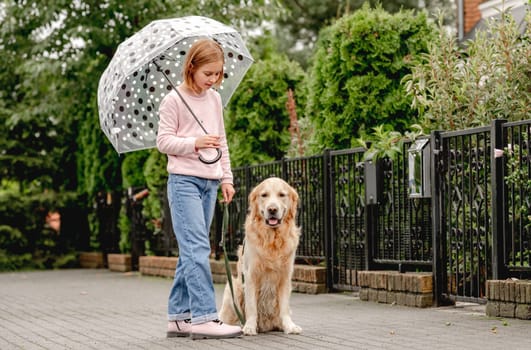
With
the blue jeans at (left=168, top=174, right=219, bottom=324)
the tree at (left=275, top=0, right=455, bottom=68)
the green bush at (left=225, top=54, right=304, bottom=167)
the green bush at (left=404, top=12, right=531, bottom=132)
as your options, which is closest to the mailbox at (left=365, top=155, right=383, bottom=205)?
the green bush at (left=404, top=12, right=531, bottom=132)

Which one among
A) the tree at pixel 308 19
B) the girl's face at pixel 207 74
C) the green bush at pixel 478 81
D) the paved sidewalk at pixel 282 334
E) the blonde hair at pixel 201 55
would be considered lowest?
the paved sidewalk at pixel 282 334

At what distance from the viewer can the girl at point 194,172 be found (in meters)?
7.14

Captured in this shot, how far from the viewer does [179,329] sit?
7.41 m

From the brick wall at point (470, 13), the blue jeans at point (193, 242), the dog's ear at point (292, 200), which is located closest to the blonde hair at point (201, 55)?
the blue jeans at point (193, 242)

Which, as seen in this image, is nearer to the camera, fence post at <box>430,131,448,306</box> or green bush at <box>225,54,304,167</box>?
fence post at <box>430,131,448,306</box>

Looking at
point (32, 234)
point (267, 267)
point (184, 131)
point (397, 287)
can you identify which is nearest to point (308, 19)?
point (32, 234)

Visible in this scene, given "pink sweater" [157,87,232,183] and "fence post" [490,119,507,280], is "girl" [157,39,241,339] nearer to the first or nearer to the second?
"pink sweater" [157,87,232,183]

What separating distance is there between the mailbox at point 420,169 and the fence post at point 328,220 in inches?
80.6

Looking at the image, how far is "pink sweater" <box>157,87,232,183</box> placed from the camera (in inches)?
281

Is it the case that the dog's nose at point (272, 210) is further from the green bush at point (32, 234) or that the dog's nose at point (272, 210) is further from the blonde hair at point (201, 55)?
the green bush at point (32, 234)

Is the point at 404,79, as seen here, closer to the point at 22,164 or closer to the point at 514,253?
the point at 514,253

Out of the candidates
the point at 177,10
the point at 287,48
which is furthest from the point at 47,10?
the point at 287,48

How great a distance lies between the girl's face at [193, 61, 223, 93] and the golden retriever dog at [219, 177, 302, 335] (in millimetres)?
1059

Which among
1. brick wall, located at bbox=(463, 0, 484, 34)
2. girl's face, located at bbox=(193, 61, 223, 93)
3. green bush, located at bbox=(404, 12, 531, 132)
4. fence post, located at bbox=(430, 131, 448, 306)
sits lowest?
fence post, located at bbox=(430, 131, 448, 306)
